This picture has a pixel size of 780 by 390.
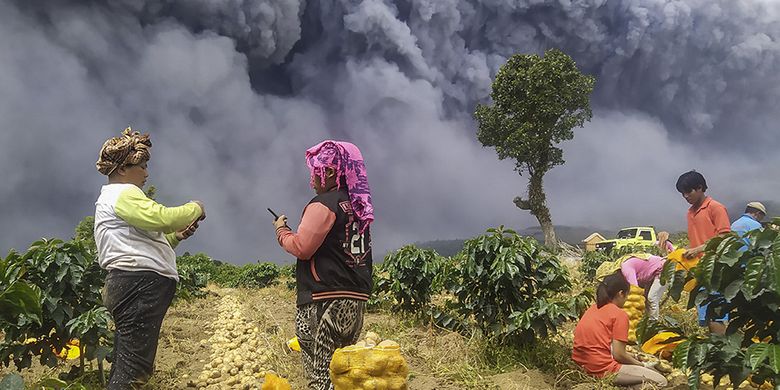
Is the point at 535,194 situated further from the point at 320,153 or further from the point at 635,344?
the point at 320,153

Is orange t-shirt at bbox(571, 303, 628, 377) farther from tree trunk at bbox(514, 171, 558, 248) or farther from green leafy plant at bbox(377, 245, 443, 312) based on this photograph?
tree trunk at bbox(514, 171, 558, 248)

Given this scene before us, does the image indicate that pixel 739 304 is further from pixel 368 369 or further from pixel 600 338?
pixel 368 369

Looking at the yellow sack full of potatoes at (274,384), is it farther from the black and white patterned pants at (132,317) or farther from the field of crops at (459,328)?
the field of crops at (459,328)

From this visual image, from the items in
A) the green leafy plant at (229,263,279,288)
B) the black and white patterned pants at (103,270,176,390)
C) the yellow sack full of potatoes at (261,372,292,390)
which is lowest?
the yellow sack full of potatoes at (261,372,292,390)

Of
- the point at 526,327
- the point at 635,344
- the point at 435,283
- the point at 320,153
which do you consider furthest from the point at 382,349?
the point at 635,344

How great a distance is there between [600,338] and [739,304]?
1190 mm

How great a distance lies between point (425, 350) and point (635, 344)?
200 centimetres

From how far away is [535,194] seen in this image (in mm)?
20500

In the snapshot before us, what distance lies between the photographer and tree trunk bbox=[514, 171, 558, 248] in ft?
66.2

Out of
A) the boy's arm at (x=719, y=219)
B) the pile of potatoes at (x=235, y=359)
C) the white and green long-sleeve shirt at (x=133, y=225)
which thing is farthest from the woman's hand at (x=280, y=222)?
the boy's arm at (x=719, y=219)

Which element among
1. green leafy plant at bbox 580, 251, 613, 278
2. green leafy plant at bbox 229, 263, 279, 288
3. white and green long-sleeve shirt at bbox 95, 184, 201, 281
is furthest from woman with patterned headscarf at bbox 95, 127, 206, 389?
green leafy plant at bbox 229, 263, 279, 288

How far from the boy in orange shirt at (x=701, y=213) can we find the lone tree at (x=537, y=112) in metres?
15.5

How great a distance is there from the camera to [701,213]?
471 centimetres

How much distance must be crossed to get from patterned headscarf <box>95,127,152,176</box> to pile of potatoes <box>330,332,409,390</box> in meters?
1.65
